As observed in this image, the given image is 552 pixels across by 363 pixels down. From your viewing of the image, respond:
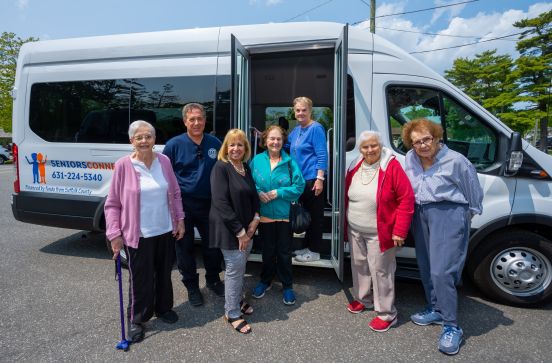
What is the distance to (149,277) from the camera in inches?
99.7

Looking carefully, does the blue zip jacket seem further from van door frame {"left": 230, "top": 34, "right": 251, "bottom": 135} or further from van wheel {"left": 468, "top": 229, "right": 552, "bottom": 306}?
van wheel {"left": 468, "top": 229, "right": 552, "bottom": 306}

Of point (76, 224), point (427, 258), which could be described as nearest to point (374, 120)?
point (427, 258)

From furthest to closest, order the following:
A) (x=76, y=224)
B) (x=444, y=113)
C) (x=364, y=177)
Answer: (x=76, y=224)
(x=444, y=113)
(x=364, y=177)

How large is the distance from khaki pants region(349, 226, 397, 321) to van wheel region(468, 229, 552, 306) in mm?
955

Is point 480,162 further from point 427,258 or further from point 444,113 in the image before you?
point 427,258

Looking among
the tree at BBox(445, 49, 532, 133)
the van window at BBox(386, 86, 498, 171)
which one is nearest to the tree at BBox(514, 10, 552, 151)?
the tree at BBox(445, 49, 532, 133)

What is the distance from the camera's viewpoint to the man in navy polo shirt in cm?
275

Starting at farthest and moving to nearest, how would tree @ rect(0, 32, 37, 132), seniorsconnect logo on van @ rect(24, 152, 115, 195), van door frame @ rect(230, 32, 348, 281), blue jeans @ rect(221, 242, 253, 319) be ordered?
tree @ rect(0, 32, 37, 132), seniorsconnect logo on van @ rect(24, 152, 115, 195), van door frame @ rect(230, 32, 348, 281), blue jeans @ rect(221, 242, 253, 319)

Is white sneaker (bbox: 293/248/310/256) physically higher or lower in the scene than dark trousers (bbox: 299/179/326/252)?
lower

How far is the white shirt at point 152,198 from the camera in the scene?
240 cm

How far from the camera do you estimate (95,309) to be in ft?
9.57

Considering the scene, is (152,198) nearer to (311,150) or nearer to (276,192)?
(276,192)

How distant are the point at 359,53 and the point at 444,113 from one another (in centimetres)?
100

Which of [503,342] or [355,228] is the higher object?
[355,228]
